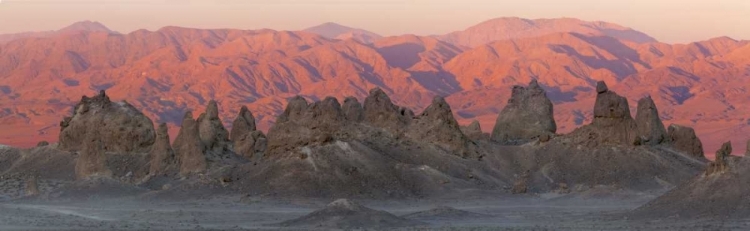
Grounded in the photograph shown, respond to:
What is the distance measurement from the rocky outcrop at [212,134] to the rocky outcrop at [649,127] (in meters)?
29.7

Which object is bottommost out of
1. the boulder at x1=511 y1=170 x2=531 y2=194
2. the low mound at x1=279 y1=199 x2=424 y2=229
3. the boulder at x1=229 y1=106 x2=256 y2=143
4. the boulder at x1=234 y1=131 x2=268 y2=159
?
the boulder at x1=511 y1=170 x2=531 y2=194

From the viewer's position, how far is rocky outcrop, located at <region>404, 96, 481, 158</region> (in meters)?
93.2

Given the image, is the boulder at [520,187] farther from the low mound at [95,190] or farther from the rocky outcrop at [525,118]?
the low mound at [95,190]

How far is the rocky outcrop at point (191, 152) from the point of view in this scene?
84.6m

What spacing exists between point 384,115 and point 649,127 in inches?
762

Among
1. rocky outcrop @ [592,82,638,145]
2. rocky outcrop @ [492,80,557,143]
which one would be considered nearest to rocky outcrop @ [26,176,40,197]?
rocky outcrop @ [492,80,557,143]

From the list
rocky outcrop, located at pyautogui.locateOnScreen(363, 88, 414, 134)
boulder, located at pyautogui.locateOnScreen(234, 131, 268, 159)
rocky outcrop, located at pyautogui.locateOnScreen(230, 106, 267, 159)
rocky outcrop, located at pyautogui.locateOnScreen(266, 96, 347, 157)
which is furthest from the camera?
rocky outcrop, located at pyautogui.locateOnScreen(230, 106, 267, 159)

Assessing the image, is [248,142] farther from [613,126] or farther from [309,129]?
[613,126]

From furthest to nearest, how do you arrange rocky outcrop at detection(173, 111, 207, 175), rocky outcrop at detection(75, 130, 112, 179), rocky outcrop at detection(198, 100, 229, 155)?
1. rocky outcrop at detection(198, 100, 229, 155)
2. rocky outcrop at detection(173, 111, 207, 175)
3. rocky outcrop at detection(75, 130, 112, 179)

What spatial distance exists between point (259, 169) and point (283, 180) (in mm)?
3009

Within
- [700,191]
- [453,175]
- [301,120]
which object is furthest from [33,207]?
[700,191]

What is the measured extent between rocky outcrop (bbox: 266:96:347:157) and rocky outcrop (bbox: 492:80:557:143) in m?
21.1

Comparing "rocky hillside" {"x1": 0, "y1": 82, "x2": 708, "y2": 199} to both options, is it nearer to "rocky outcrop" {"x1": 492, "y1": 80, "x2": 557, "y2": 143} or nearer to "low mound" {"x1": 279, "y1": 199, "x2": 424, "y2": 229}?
"rocky outcrop" {"x1": 492, "y1": 80, "x2": 557, "y2": 143}

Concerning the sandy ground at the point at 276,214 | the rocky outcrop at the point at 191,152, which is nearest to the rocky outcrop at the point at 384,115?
the rocky outcrop at the point at 191,152
